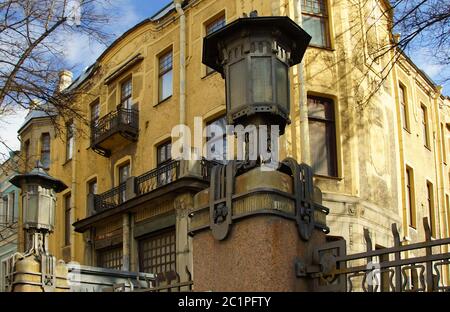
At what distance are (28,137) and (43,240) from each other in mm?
21461

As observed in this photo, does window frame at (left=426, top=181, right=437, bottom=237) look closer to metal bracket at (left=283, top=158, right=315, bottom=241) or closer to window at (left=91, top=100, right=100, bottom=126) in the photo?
window at (left=91, top=100, right=100, bottom=126)

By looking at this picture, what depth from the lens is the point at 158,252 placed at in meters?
21.8

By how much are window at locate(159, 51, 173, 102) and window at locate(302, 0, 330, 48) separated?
5548 millimetres

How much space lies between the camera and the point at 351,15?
68.0 feet

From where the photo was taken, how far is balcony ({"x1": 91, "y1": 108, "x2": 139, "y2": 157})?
80.7 feet

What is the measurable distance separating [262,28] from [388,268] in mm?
2550

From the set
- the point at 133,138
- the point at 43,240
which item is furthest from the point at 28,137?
the point at 43,240

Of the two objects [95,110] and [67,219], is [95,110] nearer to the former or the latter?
[95,110]

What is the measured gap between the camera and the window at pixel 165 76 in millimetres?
23797

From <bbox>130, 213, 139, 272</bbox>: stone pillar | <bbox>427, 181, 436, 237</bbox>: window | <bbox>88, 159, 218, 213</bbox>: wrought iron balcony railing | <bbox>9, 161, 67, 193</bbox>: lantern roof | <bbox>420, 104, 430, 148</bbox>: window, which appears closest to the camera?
<bbox>9, 161, 67, 193</bbox>: lantern roof

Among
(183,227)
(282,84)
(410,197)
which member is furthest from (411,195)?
(282,84)

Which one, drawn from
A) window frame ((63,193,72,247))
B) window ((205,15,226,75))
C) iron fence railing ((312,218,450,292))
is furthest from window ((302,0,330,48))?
iron fence railing ((312,218,450,292))

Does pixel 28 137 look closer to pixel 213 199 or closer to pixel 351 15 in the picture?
pixel 351 15
